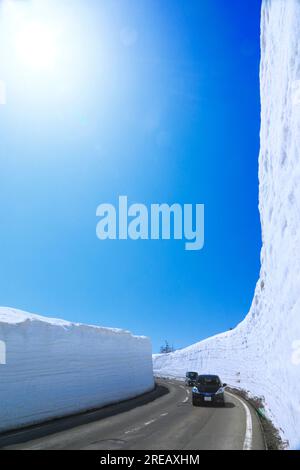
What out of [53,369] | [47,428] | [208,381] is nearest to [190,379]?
[208,381]

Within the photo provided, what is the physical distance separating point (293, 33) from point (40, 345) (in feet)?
44.2

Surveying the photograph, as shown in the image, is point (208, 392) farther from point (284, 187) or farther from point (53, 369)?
point (284, 187)

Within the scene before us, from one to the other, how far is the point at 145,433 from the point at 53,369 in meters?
6.14

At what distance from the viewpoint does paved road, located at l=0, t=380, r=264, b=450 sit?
9.15m

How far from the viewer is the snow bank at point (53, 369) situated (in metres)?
12.7

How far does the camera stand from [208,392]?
19.0 m

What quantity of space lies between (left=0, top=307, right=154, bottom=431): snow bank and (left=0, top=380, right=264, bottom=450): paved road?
941 millimetres

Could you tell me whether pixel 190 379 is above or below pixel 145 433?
below

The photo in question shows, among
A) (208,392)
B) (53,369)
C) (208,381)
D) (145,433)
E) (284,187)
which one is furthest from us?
(208,381)

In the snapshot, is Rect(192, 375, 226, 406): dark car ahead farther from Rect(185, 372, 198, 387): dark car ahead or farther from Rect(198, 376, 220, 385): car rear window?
Rect(185, 372, 198, 387): dark car ahead

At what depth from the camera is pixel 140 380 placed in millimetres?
29750

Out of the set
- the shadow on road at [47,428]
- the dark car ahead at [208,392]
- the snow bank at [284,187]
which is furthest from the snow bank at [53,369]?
the snow bank at [284,187]

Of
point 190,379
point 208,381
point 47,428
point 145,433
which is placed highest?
point 145,433
